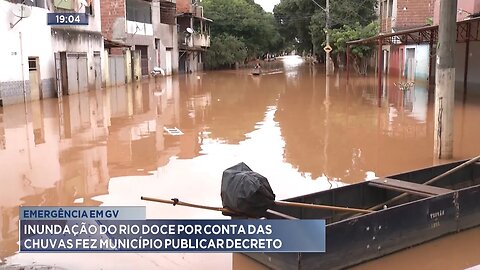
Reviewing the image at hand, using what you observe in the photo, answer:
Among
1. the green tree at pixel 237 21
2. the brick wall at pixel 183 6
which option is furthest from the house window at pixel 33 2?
the green tree at pixel 237 21

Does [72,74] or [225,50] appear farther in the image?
[225,50]

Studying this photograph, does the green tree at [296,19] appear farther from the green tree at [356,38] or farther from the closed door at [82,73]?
the closed door at [82,73]

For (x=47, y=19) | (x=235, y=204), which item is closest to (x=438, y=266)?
(x=235, y=204)

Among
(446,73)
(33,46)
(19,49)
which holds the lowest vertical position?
(446,73)

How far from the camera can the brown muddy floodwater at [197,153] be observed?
19.8ft

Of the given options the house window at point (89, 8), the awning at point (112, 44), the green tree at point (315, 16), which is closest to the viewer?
the house window at point (89, 8)

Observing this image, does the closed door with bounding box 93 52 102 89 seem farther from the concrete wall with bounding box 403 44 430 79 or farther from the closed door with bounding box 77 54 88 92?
the concrete wall with bounding box 403 44 430 79

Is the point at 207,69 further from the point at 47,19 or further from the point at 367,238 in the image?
the point at 367,238

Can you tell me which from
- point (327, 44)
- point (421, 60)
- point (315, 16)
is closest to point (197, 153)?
point (421, 60)

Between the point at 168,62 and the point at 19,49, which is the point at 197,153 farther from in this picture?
the point at 168,62

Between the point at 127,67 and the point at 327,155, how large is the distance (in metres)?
27.4

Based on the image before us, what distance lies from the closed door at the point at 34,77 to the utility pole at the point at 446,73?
17446mm

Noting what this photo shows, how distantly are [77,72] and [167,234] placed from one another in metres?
24.0

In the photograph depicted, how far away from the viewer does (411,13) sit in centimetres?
3803
